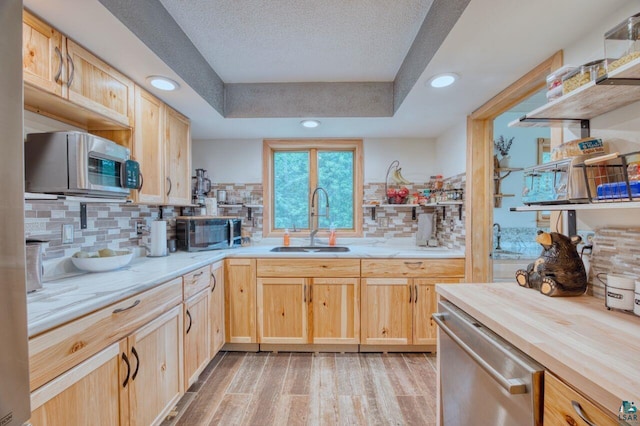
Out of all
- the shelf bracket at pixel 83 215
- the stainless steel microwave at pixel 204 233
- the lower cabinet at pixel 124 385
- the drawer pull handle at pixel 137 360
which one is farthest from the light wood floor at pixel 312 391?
the shelf bracket at pixel 83 215

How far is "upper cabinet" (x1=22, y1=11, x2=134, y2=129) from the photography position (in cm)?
119

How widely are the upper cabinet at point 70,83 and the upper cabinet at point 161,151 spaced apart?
0.13m

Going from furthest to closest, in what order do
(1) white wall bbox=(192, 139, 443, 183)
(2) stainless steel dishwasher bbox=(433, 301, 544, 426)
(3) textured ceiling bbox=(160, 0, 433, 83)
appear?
(1) white wall bbox=(192, 139, 443, 183) → (3) textured ceiling bbox=(160, 0, 433, 83) → (2) stainless steel dishwasher bbox=(433, 301, 544, 426)

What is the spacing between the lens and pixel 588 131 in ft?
4.26

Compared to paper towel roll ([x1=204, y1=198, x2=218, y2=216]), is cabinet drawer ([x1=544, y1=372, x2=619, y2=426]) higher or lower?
lower

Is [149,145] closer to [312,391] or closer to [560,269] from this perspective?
[312,391]

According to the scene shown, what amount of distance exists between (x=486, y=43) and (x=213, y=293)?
2.34 meters

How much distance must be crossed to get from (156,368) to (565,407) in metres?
1.71

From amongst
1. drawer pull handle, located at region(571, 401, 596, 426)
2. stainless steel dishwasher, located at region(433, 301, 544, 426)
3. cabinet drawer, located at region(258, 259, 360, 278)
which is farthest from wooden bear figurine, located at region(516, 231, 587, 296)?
cabinet drawer, located at region(258, 259, 360, 278)

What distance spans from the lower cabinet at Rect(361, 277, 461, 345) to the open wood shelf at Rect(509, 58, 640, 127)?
147 centimetres

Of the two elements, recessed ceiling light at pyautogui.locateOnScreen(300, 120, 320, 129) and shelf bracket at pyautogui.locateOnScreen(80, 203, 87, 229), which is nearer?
shelf bracket at pyautogui.locateOnScreen(80, 203, 87, 229)

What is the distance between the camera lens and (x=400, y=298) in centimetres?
242

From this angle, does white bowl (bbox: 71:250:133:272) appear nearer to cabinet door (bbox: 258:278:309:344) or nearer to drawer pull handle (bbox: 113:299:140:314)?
drawer pull handle (bbox: 113:299:140:314)

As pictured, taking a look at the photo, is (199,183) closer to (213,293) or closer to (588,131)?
(213,293)
